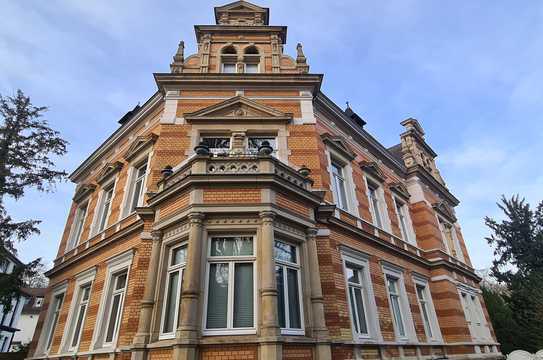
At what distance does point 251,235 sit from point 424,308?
1054 cm

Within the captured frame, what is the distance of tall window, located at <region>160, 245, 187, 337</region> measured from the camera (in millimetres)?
7098

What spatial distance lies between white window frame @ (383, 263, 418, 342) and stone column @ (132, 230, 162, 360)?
800 centimetres

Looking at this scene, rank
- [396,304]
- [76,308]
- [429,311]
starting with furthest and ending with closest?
[429,311]
[396,304]
[76,308]

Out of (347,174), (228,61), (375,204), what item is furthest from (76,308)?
(375,204)

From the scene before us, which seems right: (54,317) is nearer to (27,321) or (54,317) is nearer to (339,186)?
(339,186)

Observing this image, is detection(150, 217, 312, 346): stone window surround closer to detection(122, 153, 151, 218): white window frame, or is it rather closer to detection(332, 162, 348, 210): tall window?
detection(332, 162, 348, 210): tall window

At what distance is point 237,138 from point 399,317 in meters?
8.89

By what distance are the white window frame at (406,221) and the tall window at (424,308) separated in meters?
2.14

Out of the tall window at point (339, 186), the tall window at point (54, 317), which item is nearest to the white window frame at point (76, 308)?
the tall window at point (54, 317)

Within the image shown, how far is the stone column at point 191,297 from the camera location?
6.01 m

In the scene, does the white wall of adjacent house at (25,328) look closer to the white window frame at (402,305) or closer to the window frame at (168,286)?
the window frame at (168,286)

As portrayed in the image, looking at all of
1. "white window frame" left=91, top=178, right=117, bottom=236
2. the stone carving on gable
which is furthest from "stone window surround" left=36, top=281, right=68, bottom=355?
the stone carving on gable

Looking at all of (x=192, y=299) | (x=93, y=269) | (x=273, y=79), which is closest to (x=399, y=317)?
(x=192, y=299)

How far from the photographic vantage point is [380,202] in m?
14.3
